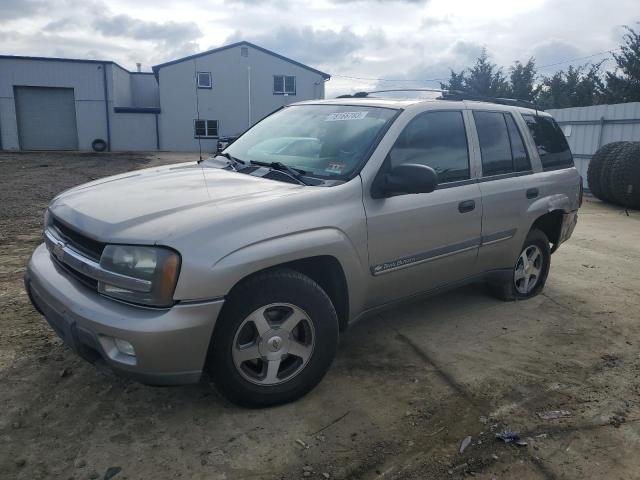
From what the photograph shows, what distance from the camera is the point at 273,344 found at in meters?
2.87

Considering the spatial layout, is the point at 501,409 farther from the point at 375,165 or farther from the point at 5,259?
the point at 5,259

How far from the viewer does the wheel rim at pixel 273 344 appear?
2793 mm

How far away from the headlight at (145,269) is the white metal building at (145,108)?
31.5m

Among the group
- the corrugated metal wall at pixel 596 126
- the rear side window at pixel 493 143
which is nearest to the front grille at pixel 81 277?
the rear side window at pixel 493 143

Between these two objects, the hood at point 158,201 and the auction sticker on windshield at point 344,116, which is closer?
the hood at point 158,201

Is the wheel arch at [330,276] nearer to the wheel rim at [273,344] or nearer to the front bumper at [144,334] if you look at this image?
the wheel rim at [273,344]

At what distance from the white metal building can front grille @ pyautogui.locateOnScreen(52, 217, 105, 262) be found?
3083 centimetres

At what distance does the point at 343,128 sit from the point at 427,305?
193cm

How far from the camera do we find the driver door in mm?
3350

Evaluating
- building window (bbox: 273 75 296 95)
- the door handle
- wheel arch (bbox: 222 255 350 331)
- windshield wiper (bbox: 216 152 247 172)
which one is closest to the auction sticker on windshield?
windshield wiper (bbox: 216 152 247 172)

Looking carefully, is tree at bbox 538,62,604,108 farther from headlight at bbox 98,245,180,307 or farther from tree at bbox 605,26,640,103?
headlight at bbox 98,245,180,307

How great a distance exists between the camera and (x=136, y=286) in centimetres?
250

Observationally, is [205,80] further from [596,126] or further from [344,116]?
[344,116]

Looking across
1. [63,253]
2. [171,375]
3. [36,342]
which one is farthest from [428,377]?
[36,342]
